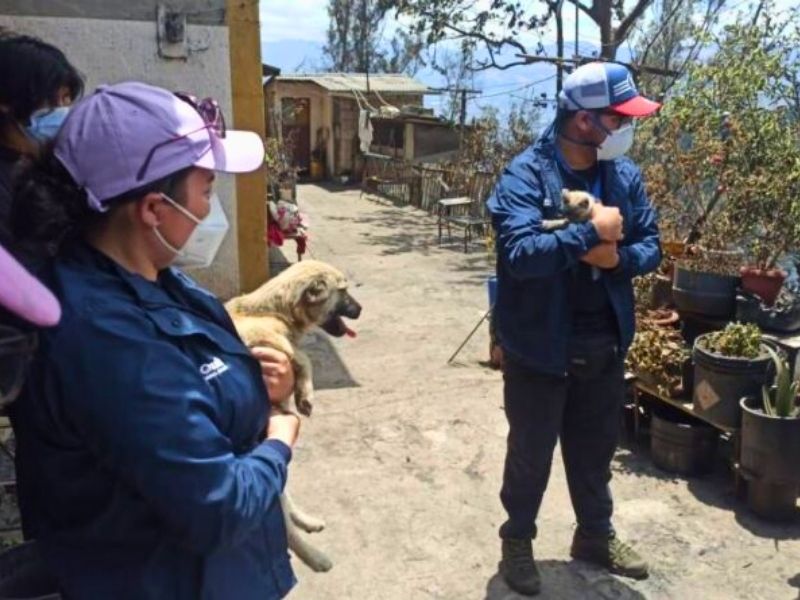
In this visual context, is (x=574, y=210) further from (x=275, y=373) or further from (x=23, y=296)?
(x=23, y=296)

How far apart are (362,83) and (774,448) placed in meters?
21.7

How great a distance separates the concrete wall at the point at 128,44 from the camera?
20.9ft

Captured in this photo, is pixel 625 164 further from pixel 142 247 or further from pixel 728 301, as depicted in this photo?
pixel 142 247

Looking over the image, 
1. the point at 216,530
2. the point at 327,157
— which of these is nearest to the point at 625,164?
the point at 216,530

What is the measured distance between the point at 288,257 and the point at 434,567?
27.7 ft

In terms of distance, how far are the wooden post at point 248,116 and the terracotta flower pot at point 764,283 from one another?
13.4ft

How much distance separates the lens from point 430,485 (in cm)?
437

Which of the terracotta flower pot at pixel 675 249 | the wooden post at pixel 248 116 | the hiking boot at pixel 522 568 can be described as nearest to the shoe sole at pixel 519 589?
the hiking boot at pixel 522 568

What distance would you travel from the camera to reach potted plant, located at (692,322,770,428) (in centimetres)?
408

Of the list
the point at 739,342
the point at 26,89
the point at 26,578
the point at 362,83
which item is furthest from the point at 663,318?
the point at 362,83

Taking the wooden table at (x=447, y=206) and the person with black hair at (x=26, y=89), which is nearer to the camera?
the person with black hair at (x=26, y=89)

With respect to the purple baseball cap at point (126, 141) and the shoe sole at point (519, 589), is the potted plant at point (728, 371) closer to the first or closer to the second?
the shoe sole at point (519, 589)

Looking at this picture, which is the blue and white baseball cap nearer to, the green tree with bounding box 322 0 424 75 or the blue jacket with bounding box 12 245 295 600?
the blue jacket with bounding box 12 245 295 600

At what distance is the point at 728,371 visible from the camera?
13.4 ft
